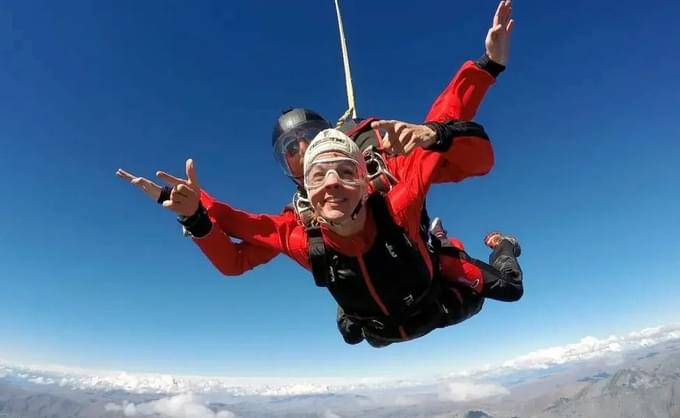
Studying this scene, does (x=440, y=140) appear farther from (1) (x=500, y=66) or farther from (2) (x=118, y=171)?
(2) (x=118, y=171)

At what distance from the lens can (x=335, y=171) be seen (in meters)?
2.33

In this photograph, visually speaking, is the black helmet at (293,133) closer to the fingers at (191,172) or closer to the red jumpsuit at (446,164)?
the red jumpsuit at (446,164)

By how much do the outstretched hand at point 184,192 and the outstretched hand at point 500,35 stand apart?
215cm

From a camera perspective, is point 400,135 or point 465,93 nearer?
point 400,135

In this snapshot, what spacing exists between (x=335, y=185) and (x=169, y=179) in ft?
3.92

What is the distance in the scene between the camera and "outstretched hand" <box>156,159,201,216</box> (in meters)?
2.69

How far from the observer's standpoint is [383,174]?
2.71 m

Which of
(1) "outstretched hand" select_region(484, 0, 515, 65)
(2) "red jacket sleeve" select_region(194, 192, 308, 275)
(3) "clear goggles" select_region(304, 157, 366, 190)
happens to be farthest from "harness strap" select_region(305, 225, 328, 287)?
(1) "outstretched hand" select_region(484, 0, 515, 65)

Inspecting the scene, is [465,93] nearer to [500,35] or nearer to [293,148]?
[500,35]

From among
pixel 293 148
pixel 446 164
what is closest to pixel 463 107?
pixel 446 164

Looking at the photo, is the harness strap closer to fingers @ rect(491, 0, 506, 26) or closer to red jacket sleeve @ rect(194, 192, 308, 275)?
red jacket sleeve @ rect(194, 192, 308, 275)


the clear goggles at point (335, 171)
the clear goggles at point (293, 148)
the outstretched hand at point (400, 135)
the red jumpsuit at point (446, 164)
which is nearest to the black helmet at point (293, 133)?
the clear goggles at point (293, 148)

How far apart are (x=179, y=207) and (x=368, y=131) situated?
4.89ft

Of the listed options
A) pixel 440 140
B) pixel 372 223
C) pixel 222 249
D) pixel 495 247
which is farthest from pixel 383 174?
pixel 495 247
